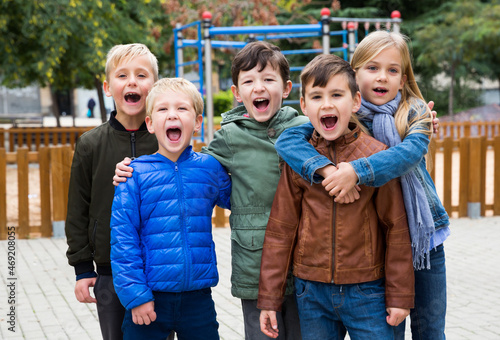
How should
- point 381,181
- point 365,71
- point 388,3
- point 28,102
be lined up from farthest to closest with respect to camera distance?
point 28,102, point 388,3, point 365,71, point 381,181

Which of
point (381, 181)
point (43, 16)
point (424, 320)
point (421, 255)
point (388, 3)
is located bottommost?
point (424, 320)

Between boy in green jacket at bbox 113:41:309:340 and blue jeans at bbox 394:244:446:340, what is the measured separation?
58 cm

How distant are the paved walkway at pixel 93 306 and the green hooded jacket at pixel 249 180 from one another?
1.94 m

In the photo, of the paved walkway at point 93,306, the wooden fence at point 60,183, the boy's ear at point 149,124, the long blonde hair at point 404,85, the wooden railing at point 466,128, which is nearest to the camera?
the long blonde hair at point 404,85

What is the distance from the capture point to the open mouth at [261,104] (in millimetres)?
2799

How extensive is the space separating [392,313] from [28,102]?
51491 mm

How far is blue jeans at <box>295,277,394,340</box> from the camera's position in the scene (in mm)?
2475

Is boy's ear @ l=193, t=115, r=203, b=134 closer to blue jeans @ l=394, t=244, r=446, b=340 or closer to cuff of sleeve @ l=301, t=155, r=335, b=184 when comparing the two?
cuff of sleeve @ l=301, t=155, r=335, b=184

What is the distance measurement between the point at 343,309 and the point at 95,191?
1271mm

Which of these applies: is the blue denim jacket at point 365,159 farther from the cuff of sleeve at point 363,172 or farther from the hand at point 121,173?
the hand at point 121,173

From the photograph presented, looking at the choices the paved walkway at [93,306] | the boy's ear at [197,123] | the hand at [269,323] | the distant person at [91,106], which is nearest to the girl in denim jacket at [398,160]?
the boy's ear at [197,123]

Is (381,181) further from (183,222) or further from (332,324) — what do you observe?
(183,222)

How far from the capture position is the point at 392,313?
96.9 inches

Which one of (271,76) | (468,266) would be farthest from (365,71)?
(468,266)
